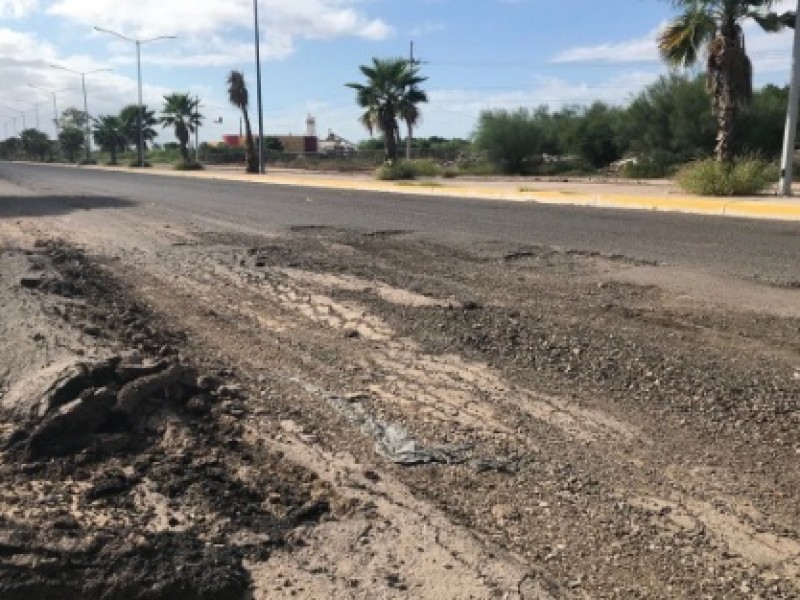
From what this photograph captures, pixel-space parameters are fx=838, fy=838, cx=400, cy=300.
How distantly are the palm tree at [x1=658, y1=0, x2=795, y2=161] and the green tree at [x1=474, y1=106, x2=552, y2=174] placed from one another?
2841cm

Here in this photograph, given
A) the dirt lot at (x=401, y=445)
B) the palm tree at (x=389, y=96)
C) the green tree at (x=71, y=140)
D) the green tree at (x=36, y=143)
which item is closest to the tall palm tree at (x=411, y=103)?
the palm tree at (x=389, y=96)

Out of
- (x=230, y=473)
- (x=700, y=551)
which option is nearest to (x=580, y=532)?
(x=700, y=551)

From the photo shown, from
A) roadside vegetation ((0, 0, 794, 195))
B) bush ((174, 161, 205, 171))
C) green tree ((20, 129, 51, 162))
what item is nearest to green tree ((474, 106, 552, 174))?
roadside vegetation ((0, 0, 794, 195))

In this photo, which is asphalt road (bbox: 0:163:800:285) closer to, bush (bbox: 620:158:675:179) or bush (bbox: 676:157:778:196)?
bush (bbox: 676:157:778:196)

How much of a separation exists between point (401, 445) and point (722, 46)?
855 inches

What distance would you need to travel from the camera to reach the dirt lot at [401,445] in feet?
10.2

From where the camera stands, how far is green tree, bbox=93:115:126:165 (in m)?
105

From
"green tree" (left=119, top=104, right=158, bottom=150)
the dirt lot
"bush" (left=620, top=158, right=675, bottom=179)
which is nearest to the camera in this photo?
the dirt lot

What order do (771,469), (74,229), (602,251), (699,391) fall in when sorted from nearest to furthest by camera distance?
(771,469) < (699,391) < (602,251) < (74,229)

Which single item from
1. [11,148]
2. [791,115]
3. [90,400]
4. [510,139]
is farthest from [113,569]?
[11,148]

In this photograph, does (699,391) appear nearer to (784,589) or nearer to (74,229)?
(784,589)

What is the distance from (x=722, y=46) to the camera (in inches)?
894

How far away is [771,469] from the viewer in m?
3.94

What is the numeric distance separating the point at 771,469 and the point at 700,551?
0.94 meters
